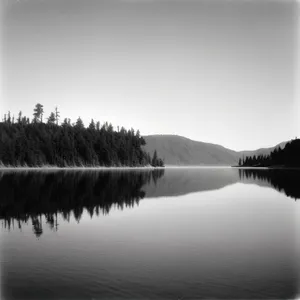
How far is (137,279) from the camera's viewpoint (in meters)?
10.7

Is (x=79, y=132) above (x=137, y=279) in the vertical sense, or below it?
above

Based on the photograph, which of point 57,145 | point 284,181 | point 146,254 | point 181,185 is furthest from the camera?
point 57,145

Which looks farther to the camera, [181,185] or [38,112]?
[38,112]

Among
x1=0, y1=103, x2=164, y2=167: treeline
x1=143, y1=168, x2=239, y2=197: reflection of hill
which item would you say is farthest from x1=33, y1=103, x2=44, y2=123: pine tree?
x1=143, y1=168, x2=239, y2=197: reflection of hill

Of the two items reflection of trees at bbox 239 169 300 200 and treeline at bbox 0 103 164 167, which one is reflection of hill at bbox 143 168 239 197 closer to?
reflection of trees at bbox 239 169 300 200

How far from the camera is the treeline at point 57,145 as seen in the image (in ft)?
468

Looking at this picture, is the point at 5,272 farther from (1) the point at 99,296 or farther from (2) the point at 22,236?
(2) the point at 22,236

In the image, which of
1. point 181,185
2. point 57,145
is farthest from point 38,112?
point 181,185

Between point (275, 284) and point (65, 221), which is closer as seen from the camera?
point (275, 284)

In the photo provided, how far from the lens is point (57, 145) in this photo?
15850cm

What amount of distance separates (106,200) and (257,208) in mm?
14337

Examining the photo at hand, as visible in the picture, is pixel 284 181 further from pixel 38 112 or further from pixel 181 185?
pixel 38 112

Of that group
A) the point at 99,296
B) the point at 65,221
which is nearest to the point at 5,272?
the point at 99,296

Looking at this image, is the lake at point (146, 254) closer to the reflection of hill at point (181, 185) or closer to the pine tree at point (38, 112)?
the reflection of hill at point (181, 185)
